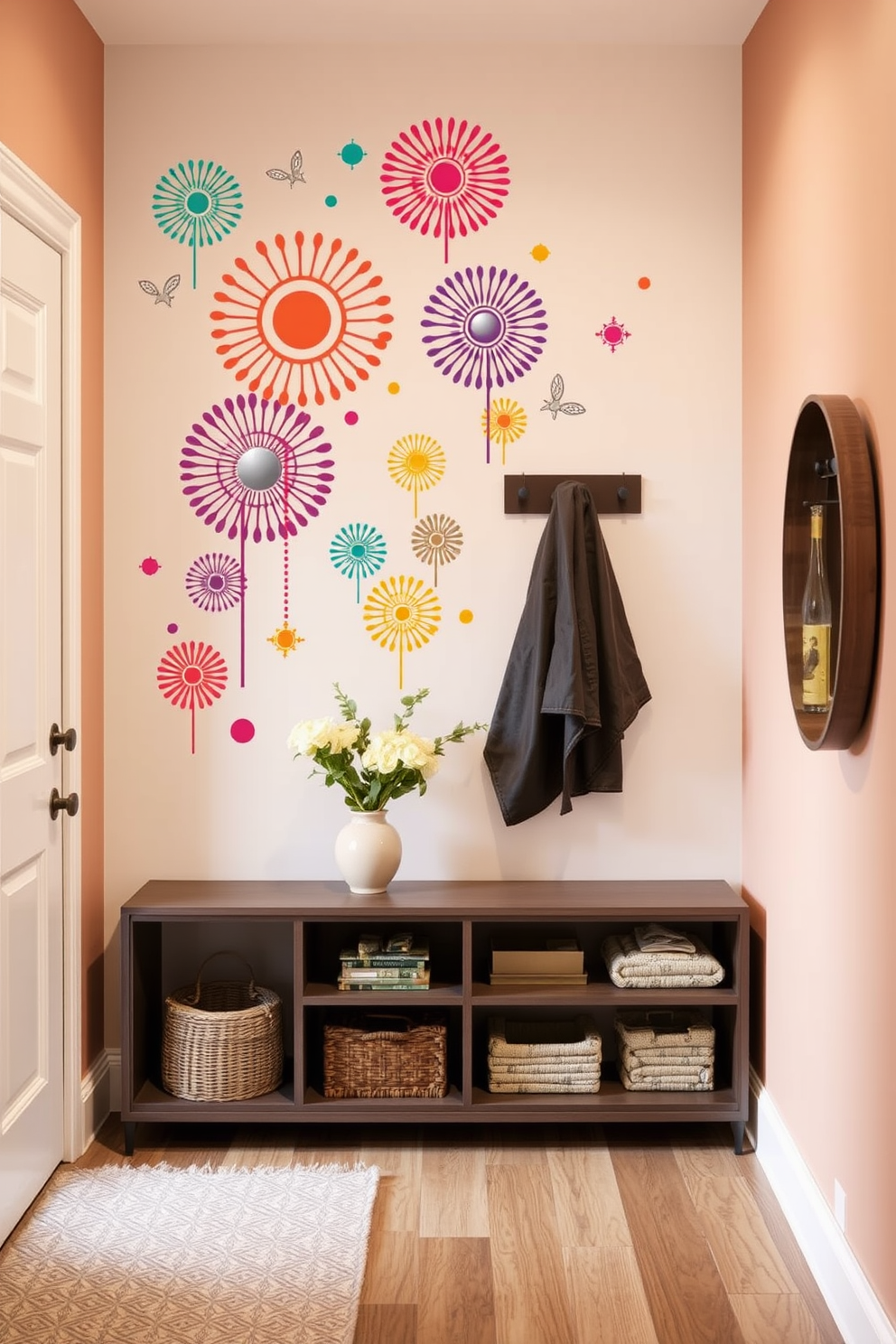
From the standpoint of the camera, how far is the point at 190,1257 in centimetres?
240

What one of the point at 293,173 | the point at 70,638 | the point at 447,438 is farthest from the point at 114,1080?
the point at 293,173

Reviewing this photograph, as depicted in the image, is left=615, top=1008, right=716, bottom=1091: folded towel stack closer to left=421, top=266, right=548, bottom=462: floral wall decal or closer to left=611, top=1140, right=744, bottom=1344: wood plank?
left=611, top=1140, right=744, bottom=1344: wood plank

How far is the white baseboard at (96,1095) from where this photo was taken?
2.92m

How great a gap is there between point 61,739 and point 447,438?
1.24m

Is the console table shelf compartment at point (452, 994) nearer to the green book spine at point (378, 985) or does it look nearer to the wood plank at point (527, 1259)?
the green book spine at point (378, 985)

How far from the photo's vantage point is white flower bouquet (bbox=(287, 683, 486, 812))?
2896mm

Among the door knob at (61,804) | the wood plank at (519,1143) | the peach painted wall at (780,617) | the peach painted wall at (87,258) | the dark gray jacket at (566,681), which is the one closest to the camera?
the peach painted wall at (780,617)

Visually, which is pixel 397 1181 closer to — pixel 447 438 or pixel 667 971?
pixel 667 971

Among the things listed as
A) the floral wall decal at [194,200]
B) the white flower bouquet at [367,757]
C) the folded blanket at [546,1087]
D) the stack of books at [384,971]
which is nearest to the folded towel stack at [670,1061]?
the folded blanket at [546,1087]

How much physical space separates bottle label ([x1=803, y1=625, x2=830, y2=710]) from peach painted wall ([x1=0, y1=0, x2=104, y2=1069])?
170 cm

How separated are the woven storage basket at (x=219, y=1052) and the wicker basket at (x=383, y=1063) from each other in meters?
0.15

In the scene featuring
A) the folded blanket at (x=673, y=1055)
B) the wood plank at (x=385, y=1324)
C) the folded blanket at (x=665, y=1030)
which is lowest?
the wood plank at (x=385, y=1324)

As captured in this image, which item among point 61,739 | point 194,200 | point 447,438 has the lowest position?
point 61,739

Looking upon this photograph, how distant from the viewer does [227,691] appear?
317cm
